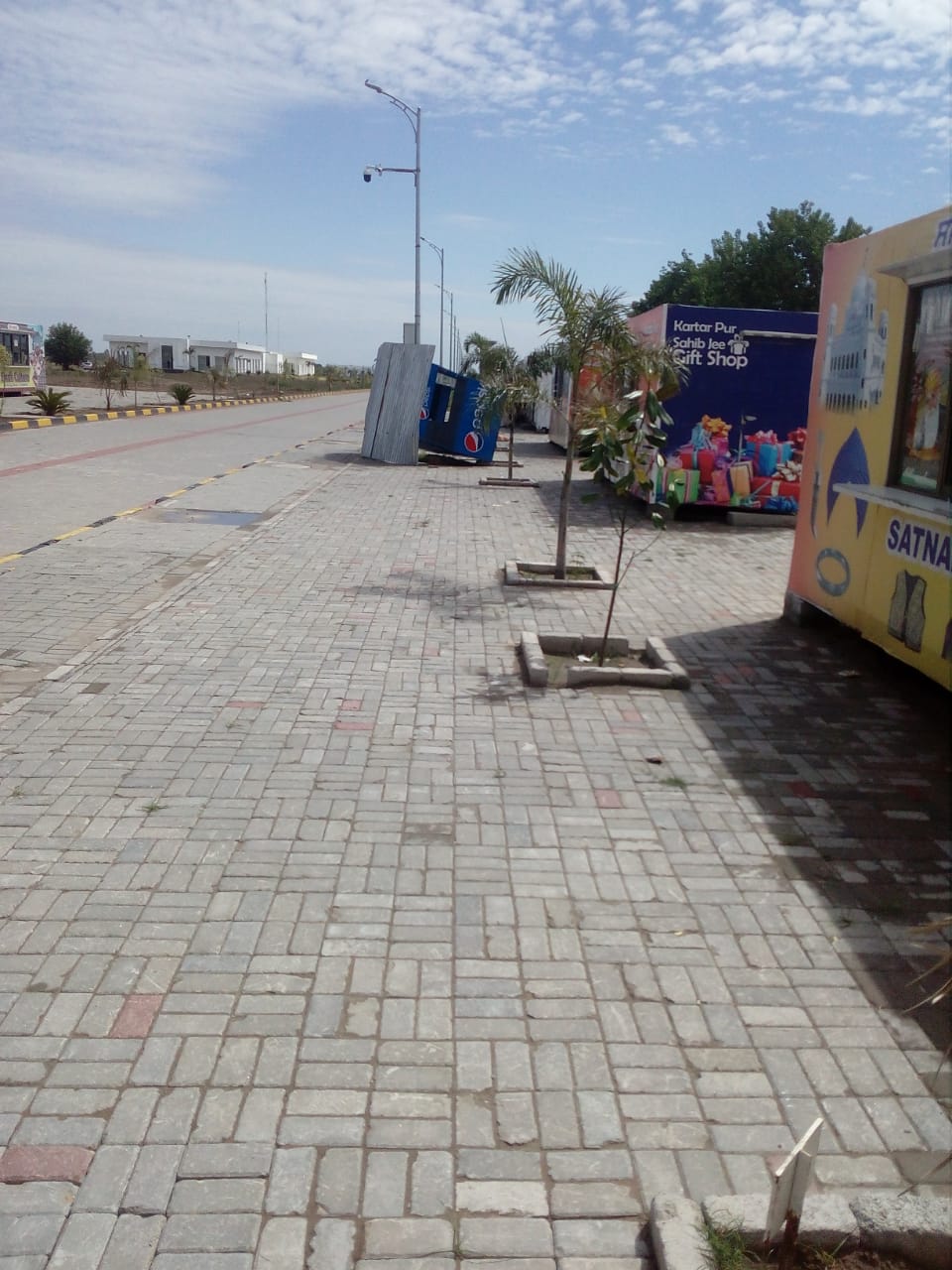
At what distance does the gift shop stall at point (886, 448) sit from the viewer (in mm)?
6316

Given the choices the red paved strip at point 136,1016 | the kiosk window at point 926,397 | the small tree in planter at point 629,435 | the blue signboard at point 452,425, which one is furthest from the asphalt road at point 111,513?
the kiosk window at point 926,397

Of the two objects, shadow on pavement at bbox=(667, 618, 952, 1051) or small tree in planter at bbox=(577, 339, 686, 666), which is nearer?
shadow on pavement at bbox=(667, 618, 952, 1051)

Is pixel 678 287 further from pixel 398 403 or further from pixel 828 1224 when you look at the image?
pixel 828 1224

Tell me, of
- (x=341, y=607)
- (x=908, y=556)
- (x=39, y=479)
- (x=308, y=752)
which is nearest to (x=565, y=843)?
(x=308, y=752)

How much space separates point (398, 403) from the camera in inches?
884

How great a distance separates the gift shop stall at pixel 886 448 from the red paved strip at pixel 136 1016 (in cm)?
455

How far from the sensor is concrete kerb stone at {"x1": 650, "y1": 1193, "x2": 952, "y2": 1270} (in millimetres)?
2396

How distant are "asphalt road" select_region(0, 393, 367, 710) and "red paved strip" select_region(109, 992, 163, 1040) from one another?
3263 mm

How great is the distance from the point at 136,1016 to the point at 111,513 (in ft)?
37.7

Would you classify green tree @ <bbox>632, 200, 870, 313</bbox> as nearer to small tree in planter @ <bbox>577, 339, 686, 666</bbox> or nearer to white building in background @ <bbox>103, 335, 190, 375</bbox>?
small tree in planter @ <bbox>577, 339, 686, 666</bbox>

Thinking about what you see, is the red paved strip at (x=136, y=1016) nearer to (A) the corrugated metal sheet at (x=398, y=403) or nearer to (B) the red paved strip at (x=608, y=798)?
(B) the red paved strip at (x=608, y=798)

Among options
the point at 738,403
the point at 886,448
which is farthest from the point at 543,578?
the point at 738,403

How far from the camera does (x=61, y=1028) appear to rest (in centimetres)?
319

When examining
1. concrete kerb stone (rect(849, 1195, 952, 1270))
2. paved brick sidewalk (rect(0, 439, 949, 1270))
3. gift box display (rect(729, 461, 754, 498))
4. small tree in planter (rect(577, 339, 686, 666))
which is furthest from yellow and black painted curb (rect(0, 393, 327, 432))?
concrete kerb stone (rect(849, 1195, 952, 1270))
